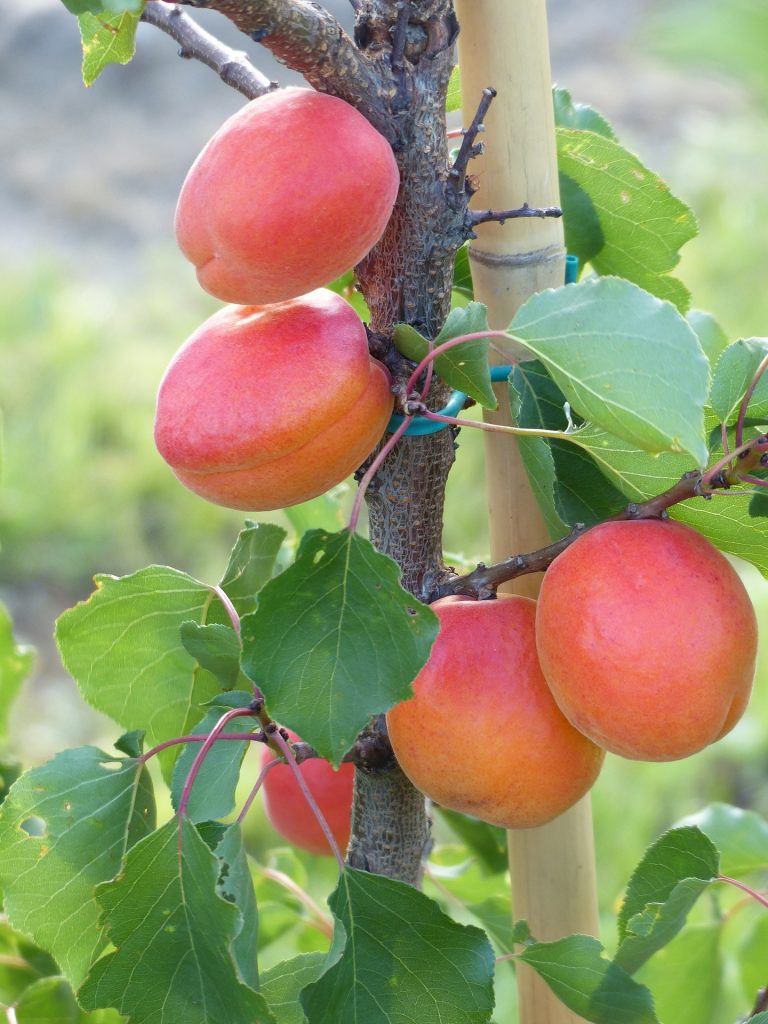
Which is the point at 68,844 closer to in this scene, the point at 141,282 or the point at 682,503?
the point at 682,503

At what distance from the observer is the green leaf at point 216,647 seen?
1.58ft

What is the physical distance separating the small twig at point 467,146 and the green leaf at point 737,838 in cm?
41

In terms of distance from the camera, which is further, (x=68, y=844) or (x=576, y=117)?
(x=576, y=117)

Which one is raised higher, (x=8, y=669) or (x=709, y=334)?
(x=709, y=334)

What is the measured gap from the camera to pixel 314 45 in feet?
1.33

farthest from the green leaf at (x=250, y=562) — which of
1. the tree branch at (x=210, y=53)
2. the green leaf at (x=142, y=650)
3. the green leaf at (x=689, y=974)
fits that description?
the green leaf at (x=689, y=974)

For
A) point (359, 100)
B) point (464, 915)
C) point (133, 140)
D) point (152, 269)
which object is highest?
point (359, 100)

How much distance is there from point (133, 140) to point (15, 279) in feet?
5.30

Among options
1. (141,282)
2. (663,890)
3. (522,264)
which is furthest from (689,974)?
(141,282)

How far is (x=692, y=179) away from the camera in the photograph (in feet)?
9.73

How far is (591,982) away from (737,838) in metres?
0.23

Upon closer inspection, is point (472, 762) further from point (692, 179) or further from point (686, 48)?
point (692, 179)

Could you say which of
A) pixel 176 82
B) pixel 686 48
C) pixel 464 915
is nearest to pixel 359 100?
pixel 686 48

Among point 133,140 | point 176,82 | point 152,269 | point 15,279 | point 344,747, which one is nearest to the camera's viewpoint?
point 344,747
